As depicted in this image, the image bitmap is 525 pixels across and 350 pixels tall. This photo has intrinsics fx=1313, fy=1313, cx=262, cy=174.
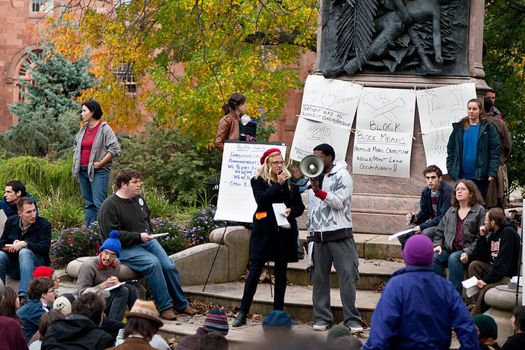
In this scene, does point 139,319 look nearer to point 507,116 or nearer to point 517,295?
point 517,295

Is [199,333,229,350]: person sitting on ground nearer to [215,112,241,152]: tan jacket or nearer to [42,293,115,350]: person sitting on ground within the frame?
[42,293,115,350]: person sitting on ground

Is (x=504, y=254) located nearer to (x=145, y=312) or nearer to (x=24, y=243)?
(x=145, y=312)

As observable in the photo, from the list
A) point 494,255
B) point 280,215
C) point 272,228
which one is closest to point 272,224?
point 272,228

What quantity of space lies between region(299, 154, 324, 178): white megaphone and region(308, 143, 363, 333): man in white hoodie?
0.83 ft

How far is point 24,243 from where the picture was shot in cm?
1474

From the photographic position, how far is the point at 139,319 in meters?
9.28

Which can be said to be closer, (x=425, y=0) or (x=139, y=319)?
(x=139, y=319)

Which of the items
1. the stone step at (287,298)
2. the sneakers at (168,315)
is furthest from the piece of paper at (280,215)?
the sneakers at (168,315)

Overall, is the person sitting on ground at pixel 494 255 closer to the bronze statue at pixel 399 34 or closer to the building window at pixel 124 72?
the bronze statue at pixel 399 34

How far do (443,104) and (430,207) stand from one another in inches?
92.9

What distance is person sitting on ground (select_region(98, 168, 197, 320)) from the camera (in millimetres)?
14195

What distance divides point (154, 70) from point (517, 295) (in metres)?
17.0

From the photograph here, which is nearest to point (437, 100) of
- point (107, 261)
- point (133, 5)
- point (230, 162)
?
point (230, 162)

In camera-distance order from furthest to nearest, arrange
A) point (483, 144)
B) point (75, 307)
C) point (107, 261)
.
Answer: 1. point (483, 144)
2. point (107, 261)
3. point (75, 307)
